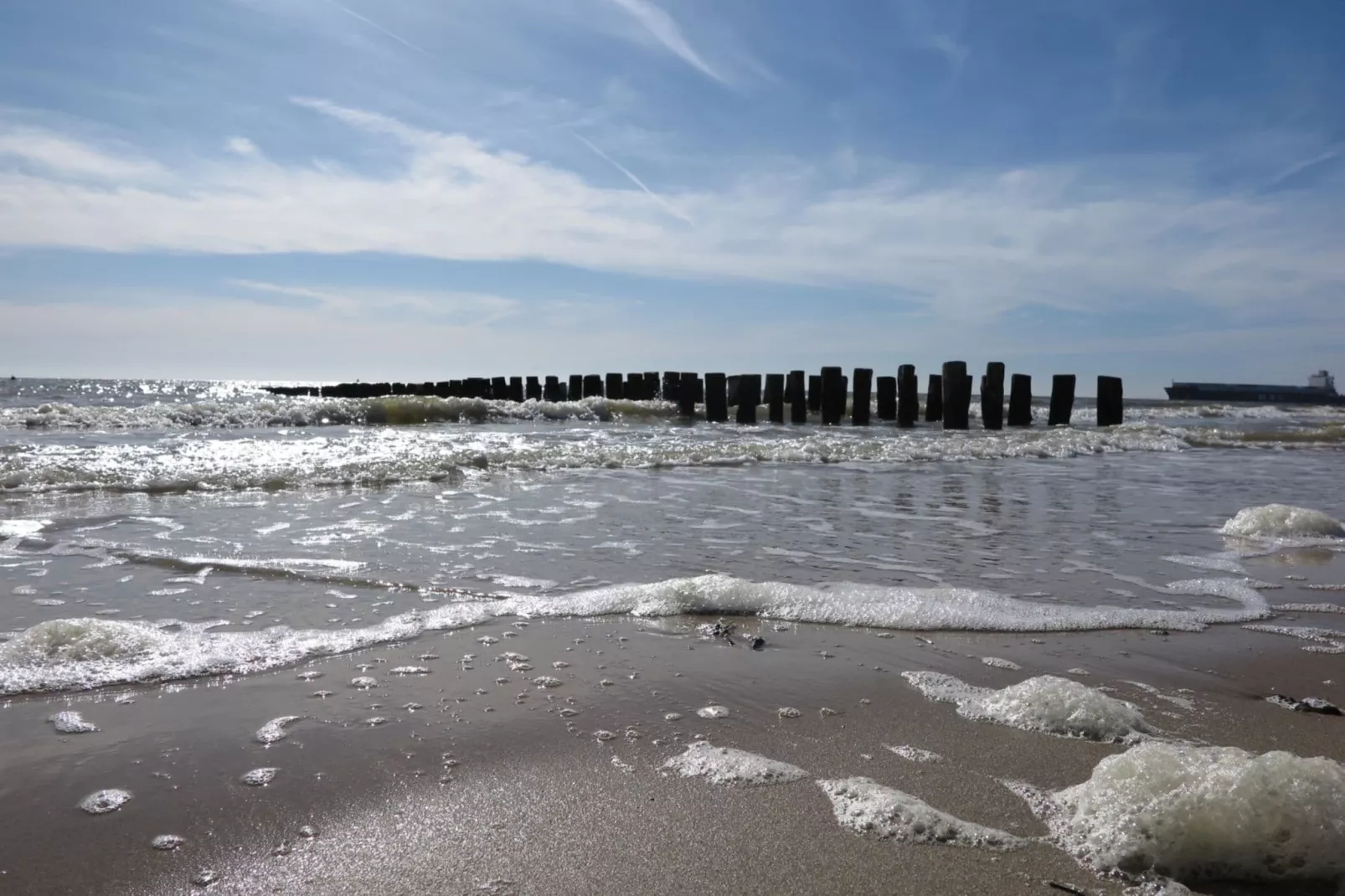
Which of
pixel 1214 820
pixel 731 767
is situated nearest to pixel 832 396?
pixel 731 767

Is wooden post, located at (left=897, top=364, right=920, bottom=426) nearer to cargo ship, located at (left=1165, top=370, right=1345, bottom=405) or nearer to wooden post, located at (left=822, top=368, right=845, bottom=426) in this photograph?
wooden post, located at (left=822, top=368, right=845, bottom=426)

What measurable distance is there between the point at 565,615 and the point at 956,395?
54.6 ft

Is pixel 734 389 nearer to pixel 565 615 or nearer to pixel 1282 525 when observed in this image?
pixel 1282 525

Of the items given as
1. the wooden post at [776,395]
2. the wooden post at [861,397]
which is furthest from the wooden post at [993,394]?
the wooden post at [776,395]

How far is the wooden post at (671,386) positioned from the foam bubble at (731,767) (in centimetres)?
2229

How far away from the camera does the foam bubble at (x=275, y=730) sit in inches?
98.0

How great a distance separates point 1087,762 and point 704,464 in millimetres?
8584

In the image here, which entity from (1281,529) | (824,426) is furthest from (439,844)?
(824,426)

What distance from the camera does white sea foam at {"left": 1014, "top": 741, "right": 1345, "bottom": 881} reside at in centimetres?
179

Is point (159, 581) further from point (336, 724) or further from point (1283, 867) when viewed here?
point (1283, 867)

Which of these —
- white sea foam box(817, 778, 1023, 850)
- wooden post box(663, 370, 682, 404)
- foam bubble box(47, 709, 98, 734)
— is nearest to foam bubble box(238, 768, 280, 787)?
foam bubble box(47, 709, 98, 734)

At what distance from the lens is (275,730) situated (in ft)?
8.37

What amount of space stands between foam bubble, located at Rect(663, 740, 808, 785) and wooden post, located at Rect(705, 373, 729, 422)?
18.9m

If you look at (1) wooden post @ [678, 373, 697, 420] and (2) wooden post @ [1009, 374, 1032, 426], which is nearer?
(2) wooden post @ [1009, 374, 1032, 426]
